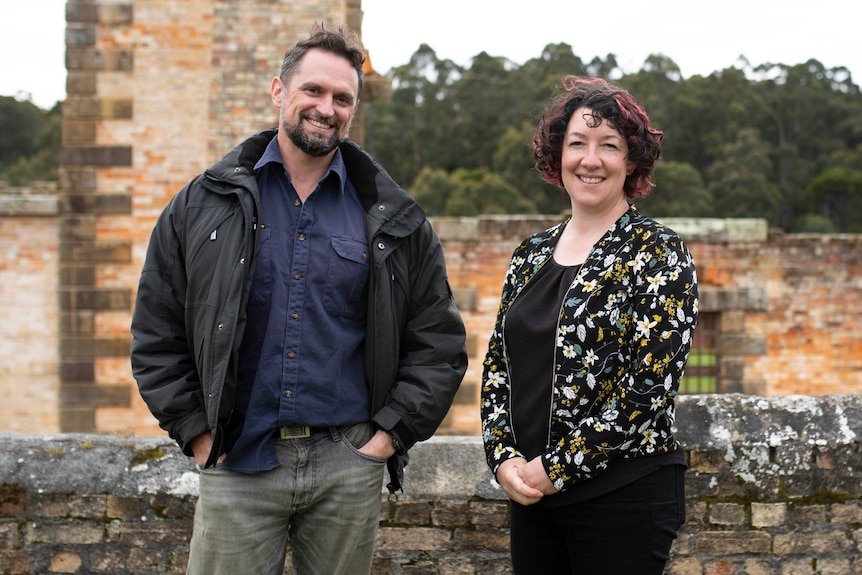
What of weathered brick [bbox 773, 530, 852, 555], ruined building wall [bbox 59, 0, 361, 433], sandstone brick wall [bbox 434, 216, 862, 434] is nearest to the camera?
weathered brick [bbox 773, 530, 852, 555]

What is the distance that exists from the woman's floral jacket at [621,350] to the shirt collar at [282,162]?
2.77 ft

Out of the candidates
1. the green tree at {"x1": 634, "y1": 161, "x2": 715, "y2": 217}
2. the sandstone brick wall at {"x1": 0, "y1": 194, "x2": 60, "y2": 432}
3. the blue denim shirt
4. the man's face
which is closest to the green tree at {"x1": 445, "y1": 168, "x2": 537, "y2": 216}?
the green tree at {"x1": 634, "y1": 161, "x2": 715, "y2": 217}

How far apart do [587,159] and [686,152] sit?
39314 millimetres

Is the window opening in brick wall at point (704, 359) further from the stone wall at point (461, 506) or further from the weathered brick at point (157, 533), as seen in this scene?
the weathered brick at point (157, 533)

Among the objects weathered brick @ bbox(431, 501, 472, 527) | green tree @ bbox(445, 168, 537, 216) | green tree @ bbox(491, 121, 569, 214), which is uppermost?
green tree @ bbox(491, 121, 569, 214)

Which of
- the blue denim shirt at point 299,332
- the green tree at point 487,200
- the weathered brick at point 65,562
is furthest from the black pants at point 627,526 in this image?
the green tree at point 487,200

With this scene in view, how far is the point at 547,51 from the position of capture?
4712 cm

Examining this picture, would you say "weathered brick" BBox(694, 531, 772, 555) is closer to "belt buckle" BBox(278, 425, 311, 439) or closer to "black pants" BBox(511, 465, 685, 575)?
"black pants" BBox(511, 465, 685, 575)

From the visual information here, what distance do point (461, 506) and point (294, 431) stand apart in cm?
133

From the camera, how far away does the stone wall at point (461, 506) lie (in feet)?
11.4

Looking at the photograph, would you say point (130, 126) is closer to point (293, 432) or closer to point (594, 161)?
point (293, 432)

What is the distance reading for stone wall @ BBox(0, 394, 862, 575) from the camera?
3473mm

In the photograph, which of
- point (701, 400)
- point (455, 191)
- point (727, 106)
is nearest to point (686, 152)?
point (727, 106)

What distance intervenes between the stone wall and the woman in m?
1.09
